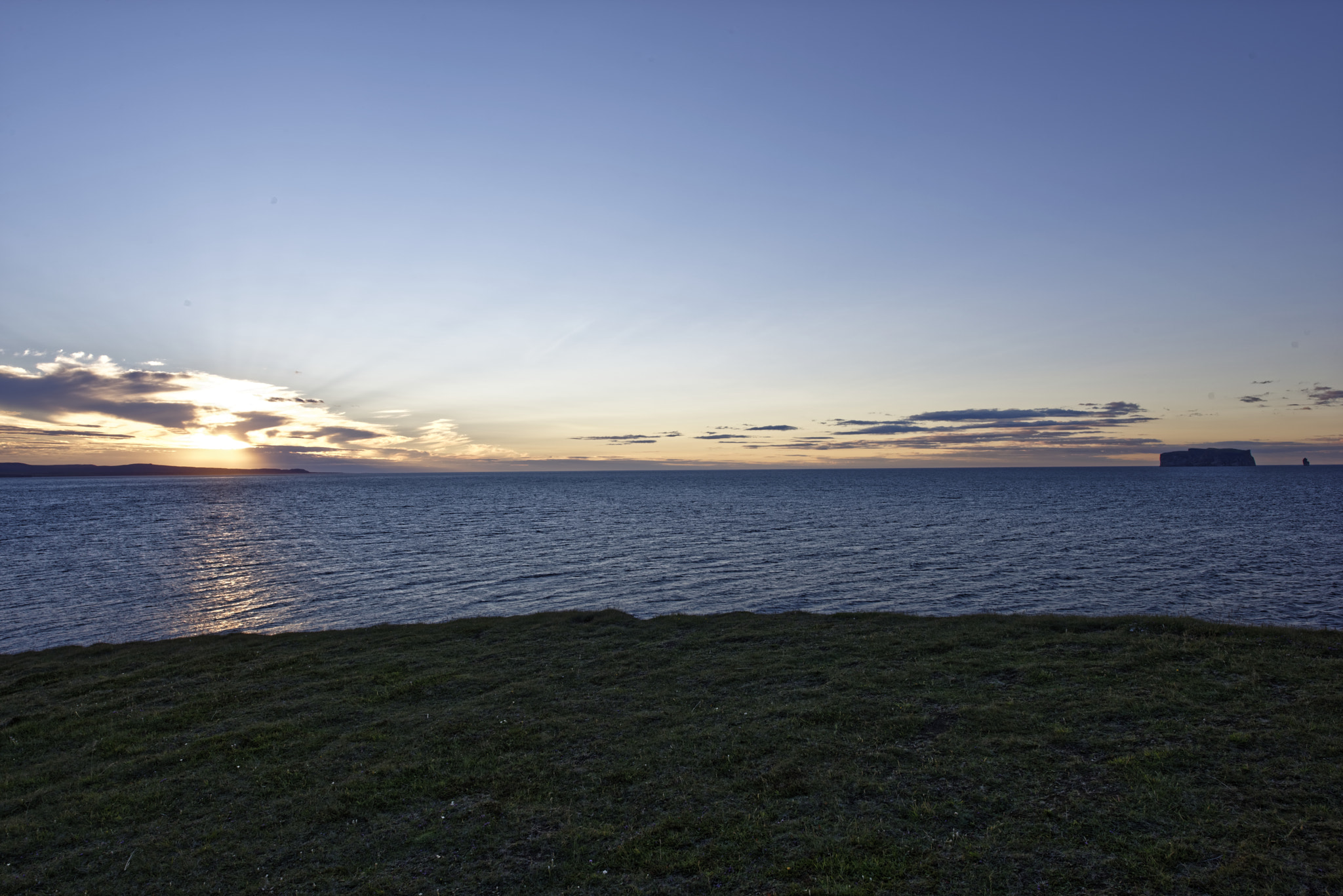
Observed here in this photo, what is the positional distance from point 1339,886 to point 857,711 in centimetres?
796

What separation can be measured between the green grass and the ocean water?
41.1 ft

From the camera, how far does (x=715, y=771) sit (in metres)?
12.5

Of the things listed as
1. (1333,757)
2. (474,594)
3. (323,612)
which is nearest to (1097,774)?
(1333,757)

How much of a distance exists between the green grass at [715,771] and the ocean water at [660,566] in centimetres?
1252

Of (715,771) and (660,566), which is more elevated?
(715,771)

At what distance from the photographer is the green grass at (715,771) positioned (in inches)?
374

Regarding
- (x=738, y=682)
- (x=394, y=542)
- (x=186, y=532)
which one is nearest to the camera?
(x=738, y=682)

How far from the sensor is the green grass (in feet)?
31.2

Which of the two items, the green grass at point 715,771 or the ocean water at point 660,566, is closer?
the green grass at point 715,771

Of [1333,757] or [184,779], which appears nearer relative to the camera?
[1333,757]

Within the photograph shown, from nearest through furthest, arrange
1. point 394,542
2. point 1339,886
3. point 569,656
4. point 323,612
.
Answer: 1. point 1339,886
2. point 569,656
3. point 323,612
4. point 394,542

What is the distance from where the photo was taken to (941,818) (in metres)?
10.5

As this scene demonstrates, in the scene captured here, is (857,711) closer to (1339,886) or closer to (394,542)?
(1339,886)

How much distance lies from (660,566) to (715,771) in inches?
1290
